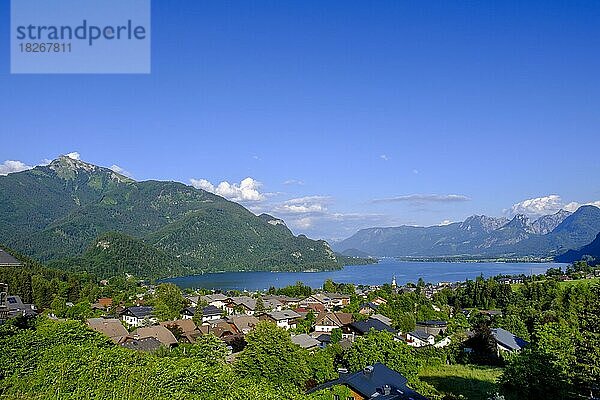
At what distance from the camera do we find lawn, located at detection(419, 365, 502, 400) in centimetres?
1534

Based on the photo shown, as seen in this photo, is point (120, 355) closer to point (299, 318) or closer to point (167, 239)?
point (299, 318)

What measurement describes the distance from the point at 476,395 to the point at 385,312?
606 inches

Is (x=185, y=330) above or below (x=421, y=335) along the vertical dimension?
above

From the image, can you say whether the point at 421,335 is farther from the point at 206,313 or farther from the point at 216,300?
the point at 216,300

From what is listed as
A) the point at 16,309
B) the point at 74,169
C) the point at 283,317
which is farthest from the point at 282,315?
the point at 74,169

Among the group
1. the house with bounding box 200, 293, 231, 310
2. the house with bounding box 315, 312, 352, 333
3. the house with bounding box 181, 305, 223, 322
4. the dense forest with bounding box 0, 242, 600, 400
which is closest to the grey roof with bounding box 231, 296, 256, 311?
the house with bounding box 200, 293, 231, 310

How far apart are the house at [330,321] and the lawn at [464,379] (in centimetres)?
780

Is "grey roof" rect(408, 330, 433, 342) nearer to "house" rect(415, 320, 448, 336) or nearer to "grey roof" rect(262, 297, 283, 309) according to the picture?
"house" rect(415, 320, 448, 336)

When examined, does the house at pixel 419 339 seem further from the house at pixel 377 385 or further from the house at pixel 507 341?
the house at pixel 377 385

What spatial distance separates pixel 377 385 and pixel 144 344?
11.3m

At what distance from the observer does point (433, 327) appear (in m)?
27.4

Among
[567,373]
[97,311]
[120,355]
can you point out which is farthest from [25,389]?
[97,311]

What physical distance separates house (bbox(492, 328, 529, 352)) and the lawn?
1933 millimetres

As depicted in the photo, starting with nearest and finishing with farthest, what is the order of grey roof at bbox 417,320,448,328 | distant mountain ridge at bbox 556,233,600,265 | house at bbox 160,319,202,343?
house at bbox 160,319,202,343 → grey roof at bbox 417,320,448,328 → distant mountain ridge at bbox 556,233,600,265
